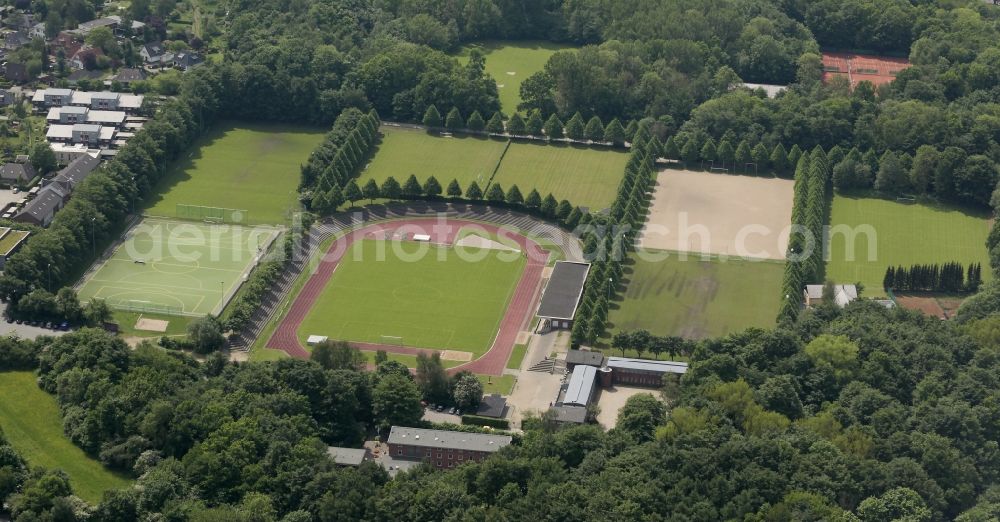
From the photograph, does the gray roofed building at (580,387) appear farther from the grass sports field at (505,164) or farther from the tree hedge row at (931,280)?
the grass sports field at (505,164)

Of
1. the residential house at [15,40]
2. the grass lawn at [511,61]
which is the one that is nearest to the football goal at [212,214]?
the grass lawn at [511,61]

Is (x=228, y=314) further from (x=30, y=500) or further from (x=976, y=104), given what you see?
(x=976, y=104)

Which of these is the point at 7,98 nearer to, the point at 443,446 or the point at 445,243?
the point at 445,243

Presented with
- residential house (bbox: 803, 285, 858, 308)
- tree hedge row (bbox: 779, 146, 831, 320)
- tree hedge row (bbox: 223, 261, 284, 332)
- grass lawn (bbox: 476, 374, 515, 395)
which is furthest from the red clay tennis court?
tree hedge row (bbox: 223, 261, 284, 332)

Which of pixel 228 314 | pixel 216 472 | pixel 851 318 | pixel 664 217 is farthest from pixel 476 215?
pixel 216 472

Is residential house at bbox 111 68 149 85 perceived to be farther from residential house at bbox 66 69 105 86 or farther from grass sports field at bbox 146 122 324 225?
grass sports field at bbox 146 122 324 225

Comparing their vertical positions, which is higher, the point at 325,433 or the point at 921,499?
the point at 921,499
